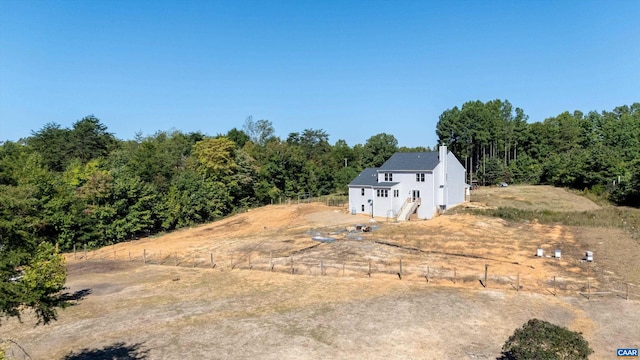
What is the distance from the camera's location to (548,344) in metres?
13.9

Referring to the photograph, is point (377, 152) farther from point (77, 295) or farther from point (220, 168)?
point (77, 295)

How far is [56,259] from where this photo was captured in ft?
71.9

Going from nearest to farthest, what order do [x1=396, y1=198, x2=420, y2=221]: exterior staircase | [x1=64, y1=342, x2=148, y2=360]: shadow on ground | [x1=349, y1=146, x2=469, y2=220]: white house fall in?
[x1=64, y1=342, x2=148, y2=360]: shadow on ground
[x1=396, y1=198, x2=420, y2=221]: exterior staircase
[x1=349, y1=146, x2=469, y2=220]: white house

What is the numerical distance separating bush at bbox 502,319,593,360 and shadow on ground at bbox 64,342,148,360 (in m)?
15.6

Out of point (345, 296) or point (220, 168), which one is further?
point (220, 168)

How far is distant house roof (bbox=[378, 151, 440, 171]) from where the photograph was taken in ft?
173

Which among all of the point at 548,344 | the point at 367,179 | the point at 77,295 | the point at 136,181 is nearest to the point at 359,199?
the point at 367,179

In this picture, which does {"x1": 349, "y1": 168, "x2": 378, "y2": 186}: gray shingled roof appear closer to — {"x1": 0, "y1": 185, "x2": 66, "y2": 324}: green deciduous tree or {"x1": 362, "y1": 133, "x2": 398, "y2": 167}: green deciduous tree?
{"x1": 362, "y1": 133, "x2": 398, "y2": 167}: green deciduous tree

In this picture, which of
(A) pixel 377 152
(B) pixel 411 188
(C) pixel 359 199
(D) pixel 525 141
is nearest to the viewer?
(B) pixel 411 188

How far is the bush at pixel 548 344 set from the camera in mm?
13648

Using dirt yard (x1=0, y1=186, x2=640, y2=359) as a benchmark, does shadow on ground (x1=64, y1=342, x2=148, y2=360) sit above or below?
below

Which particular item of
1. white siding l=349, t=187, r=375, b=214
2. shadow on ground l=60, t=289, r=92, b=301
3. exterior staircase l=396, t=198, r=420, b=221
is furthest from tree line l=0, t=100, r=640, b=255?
exterior staircase l=396, t=198, r=420, b=221

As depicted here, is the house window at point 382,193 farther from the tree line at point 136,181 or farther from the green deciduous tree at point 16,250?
the green deciduous tree at point 16,250

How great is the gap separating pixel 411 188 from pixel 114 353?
4197cm
